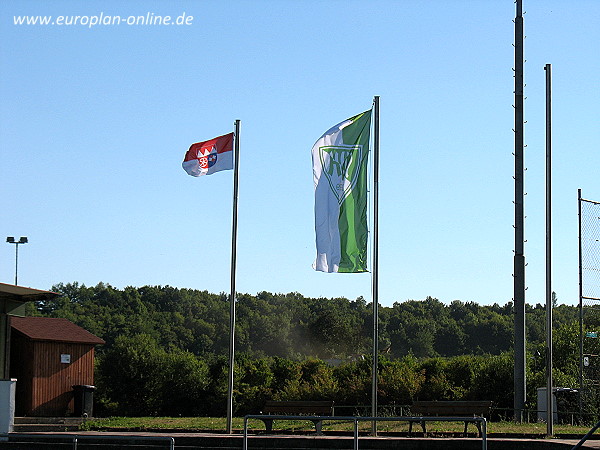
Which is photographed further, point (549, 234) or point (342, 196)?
point (342, 196)

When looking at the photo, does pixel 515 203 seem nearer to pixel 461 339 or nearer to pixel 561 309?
pixel 561 309

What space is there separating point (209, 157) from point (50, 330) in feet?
42.9

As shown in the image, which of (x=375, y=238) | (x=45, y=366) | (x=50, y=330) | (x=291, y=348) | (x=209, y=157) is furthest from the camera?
(x=291, y=348)

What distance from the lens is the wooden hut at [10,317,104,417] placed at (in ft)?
108

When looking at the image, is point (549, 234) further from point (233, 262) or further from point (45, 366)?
point (45, 366)

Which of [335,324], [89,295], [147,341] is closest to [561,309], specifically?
[335,324]

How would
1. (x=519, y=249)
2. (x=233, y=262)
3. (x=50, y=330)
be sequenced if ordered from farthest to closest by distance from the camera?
(x=50, y=330) < (x=519, y=249) < (x=233, y=262)

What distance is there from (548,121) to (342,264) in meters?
6.02

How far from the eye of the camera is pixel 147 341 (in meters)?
50.0

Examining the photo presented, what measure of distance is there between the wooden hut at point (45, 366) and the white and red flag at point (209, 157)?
1115 centimetres

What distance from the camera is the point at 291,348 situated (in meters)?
112

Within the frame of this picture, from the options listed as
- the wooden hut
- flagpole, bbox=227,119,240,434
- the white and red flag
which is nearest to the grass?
flagpole, bbox=227,119,240,434

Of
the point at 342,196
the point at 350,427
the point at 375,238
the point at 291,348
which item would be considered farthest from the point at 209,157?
the point at 291,348

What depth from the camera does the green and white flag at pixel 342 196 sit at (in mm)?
22406
